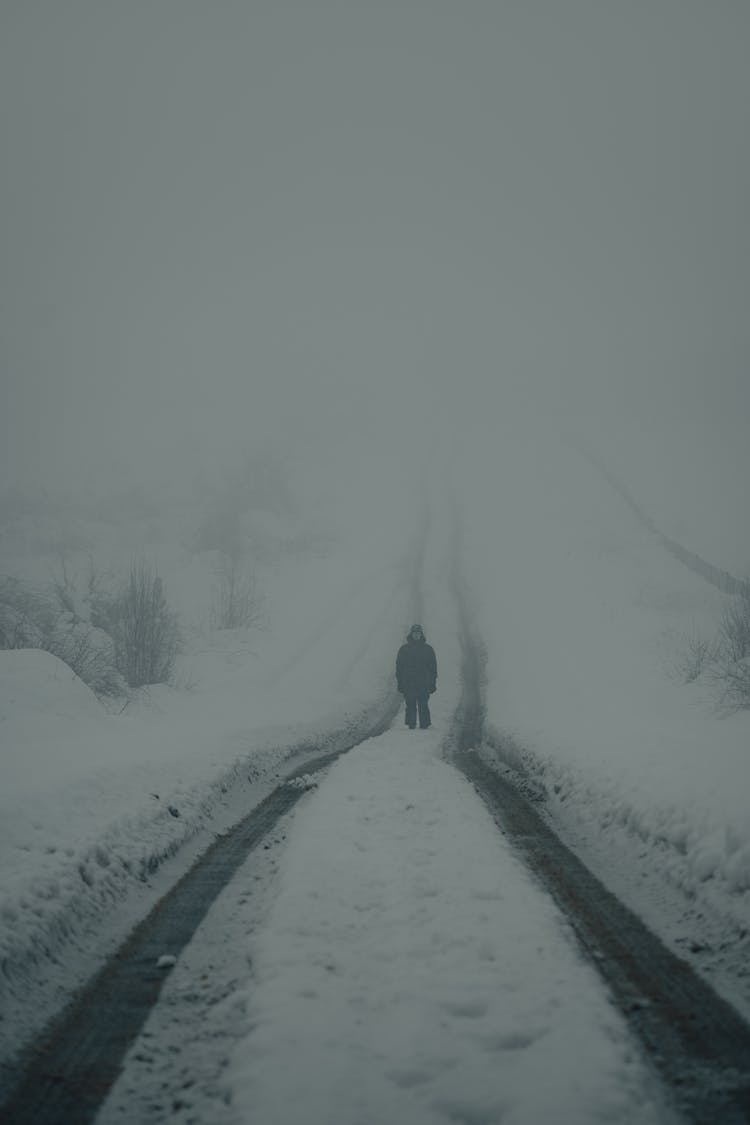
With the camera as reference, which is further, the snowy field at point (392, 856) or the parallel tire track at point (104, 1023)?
the snowy field at point (392, 856)

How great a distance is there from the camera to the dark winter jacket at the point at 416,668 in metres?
15.9

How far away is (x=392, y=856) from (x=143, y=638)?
1491 cm

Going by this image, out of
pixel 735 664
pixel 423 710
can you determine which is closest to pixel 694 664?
pixel 735 664

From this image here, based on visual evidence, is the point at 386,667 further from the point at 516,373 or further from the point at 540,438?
the point at 516,373

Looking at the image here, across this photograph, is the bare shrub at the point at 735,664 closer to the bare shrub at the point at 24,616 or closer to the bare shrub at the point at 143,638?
the bare shrub at the point at 143,638

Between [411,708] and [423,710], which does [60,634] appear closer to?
[411,708]

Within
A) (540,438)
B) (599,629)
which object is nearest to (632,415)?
(540,438)

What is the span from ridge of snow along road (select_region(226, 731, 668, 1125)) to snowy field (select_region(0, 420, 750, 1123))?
0.05 feet

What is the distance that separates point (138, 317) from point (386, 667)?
551 feet

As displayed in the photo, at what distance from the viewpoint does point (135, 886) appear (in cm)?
555

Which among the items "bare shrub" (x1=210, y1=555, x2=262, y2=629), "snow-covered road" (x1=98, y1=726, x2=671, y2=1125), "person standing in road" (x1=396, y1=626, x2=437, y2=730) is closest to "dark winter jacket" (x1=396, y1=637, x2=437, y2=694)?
"person standing in road" (x1=396, y1=626, x2=437, y2=730)

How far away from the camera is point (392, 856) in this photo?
5977mm

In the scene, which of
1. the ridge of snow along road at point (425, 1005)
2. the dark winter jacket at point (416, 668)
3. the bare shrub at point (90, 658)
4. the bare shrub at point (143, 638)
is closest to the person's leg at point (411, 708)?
the dark winter jacket at point (416, 668)

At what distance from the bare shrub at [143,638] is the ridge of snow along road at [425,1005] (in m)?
13.9
